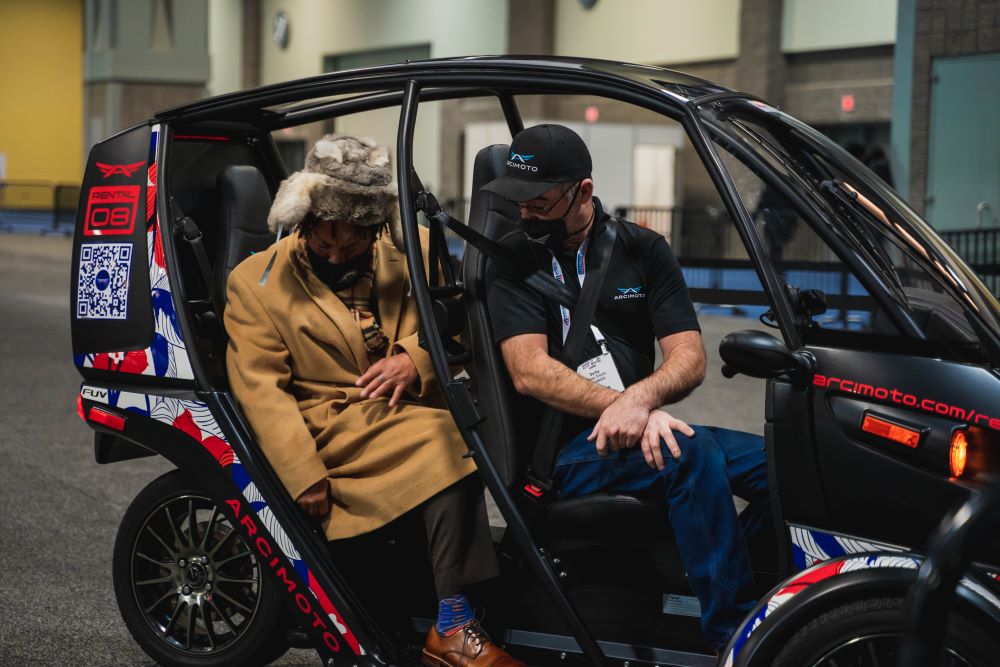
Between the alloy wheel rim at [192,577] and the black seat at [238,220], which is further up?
the black seat at [238,220]

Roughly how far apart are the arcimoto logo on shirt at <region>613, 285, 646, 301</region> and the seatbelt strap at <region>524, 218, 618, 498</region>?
0.24 feet

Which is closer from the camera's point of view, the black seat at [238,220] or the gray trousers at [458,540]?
the gray trousers at [458,540]

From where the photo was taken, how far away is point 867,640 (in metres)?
2.71

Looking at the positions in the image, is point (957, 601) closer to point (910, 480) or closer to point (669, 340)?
point (910, 480)

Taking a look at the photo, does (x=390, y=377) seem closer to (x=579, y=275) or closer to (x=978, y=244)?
(x=579, y=275)

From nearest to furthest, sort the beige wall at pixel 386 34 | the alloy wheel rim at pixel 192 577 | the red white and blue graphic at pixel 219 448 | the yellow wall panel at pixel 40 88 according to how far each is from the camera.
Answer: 1. the red white and blue graphic at pixel 219 448
2. the alloy wheel rim at pixel 192 577
3. the beige wall at pixel 386 34
4. the yellow wall panel at pixel 40 88

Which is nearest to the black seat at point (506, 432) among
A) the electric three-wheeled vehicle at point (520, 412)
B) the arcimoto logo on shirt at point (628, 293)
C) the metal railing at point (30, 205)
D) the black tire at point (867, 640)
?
the electric three-wheeled vehicle at point (520, 412)

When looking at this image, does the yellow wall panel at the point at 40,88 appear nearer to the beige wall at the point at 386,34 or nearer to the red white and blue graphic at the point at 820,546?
the beige wall at the point at 386,34

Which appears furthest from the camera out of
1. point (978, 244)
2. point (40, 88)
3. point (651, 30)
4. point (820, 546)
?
point (40, 88)

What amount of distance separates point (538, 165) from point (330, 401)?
92 centimetres

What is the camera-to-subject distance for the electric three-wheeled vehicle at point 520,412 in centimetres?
280

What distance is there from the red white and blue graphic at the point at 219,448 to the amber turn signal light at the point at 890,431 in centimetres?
154

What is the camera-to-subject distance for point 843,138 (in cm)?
2359

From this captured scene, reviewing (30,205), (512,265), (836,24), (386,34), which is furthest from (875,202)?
(30,205)
